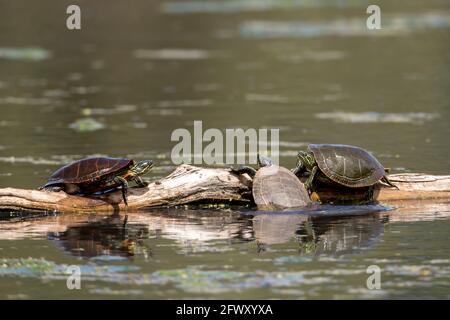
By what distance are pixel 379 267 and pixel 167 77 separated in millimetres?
15660

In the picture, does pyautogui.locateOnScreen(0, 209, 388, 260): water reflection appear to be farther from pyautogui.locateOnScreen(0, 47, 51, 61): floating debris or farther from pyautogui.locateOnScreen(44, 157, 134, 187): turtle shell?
pyautogui.locateOnScreen(0, 47, 51, 61): floating debris

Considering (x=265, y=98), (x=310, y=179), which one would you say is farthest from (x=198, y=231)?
(x=265, y=98)

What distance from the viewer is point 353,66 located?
84.7 ft

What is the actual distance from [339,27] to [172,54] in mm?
6489

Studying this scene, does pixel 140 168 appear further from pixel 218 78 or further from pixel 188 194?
pixel 218 78

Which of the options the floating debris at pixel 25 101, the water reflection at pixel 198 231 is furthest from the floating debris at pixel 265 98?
the water reflection at pixel 198 231

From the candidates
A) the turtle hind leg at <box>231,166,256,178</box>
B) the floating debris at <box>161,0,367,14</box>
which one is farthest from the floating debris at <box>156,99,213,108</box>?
the floating debris at <box>161,0,367,14</box>

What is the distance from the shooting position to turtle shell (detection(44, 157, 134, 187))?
38.0ft

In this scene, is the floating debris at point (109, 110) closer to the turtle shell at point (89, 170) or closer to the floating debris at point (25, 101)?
the floating debris at point (25, 101)

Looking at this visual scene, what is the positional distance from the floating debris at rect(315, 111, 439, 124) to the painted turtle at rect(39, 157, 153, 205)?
7.48 metres

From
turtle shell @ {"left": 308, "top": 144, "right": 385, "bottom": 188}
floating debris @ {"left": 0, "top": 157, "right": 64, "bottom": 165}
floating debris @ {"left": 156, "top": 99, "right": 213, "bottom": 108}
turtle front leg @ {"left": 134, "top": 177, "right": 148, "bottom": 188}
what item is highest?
floating debris @ {"left": 156, "top": 99, "right": 213, "bottom": 108}

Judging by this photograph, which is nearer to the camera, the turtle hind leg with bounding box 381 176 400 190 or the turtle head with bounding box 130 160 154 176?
the turtle head with bounding box 130 160 154 176

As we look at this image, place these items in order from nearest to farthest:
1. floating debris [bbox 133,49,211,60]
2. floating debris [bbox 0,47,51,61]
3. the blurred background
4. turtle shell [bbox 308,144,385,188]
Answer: turtle shell [bbox 308,144,385,188] → the blurred background → floating debris [bbox 133,49,211,60] → floating debris [bbox 0,47,51,61]
